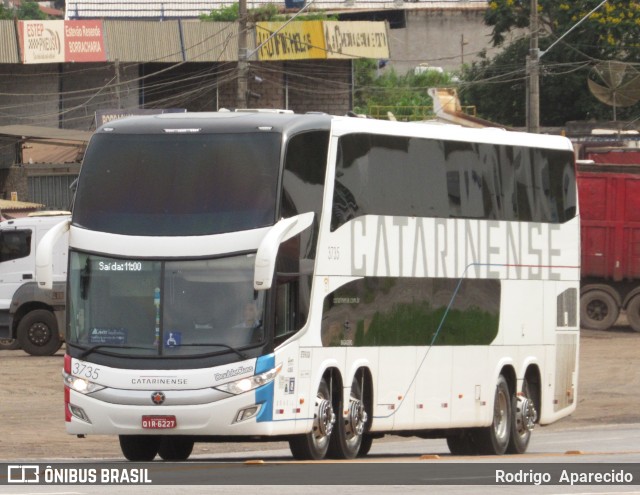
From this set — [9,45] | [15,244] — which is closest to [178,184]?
[15,244]

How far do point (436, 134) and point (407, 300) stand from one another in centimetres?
199

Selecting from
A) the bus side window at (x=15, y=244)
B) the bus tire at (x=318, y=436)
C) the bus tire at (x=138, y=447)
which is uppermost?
the bus side window at (x=15, y=244)

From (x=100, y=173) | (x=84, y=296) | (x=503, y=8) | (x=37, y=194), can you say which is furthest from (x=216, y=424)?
(x=503, y=8)

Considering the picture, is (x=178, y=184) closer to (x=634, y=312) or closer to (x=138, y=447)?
(x=138, y=447)

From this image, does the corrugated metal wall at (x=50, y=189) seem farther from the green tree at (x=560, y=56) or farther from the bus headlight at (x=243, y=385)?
the bus headlight at (x=243, y=385)

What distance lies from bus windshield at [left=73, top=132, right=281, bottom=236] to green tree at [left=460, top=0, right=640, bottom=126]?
43445mm

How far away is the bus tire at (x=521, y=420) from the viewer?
1936cm

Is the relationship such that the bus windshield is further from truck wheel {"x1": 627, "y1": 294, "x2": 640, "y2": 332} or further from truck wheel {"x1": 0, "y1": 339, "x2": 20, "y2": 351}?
truck wheel {"x1": 627, "y1": 294, "x2": 640, "y2": 332}

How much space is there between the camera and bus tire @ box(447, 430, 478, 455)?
19016mm

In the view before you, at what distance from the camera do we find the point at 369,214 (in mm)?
16562

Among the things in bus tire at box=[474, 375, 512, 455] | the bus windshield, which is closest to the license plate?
the bus windshield

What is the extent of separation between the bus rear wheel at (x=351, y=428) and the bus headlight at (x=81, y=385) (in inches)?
98.3

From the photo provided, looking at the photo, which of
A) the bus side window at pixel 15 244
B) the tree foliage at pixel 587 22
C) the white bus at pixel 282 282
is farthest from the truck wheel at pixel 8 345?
the tree foliage at pixel 587 22

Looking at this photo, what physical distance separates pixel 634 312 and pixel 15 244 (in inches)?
586
